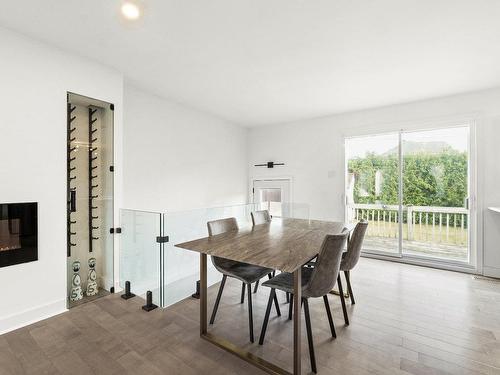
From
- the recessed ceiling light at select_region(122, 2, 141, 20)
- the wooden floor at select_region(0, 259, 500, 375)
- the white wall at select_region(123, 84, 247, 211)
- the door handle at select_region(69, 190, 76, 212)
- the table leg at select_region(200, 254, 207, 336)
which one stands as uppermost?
the recessed ceiling light at select_region(122, 2, 141, 20)

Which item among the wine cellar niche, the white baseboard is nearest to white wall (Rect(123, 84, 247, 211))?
the wine cellar niche

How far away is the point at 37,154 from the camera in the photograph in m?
2.29

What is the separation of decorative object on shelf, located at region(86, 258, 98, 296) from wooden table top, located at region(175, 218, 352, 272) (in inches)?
61.6

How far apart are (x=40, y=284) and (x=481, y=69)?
5.16m

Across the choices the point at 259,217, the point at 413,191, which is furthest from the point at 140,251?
the point at 413,191

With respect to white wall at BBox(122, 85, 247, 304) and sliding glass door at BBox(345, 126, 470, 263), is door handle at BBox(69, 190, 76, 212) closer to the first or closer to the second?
white wall at BBox(122, 85, 247, 304)

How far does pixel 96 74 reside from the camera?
2.68 meters

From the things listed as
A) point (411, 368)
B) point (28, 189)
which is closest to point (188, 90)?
point (28, 189)

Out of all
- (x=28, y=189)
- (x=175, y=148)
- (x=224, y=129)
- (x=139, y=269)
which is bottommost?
(x=139, y=269)

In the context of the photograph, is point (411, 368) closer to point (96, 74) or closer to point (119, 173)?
point (119, 173)

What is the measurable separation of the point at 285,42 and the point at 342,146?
2.68 m

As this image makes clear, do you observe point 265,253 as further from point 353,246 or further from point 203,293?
point 353,246

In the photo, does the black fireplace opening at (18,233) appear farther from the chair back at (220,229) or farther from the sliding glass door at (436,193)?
the sliding glass door at (436,193)

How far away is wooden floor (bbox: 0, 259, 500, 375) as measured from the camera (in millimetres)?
1732
